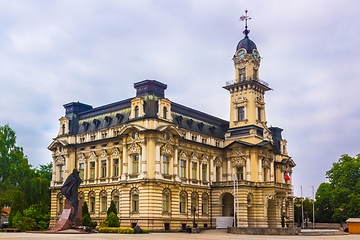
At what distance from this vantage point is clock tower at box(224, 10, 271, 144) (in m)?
66.4

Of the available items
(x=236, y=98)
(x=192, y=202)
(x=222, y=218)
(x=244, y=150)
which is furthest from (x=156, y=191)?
(x=236, y=98)

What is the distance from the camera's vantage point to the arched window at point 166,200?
54.8 m

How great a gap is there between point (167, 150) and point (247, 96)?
1771 centimetres

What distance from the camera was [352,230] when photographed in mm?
55531

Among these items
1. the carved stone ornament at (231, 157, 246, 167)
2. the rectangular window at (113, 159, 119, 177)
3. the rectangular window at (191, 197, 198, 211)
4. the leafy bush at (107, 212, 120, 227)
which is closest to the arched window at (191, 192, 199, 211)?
the rectangular window at (191, 197, 198, 211)

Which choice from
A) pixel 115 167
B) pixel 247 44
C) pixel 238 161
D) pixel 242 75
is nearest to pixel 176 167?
pixel 115 167

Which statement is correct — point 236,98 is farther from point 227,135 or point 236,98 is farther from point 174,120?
point 174,120

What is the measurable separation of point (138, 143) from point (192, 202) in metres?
11.2

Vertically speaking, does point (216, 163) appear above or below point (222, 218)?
above

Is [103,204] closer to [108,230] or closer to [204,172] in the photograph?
[108,230]

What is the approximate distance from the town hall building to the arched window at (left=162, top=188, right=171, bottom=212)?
0.38 ft

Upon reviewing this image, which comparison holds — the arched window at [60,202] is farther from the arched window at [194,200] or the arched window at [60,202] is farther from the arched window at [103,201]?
the arched window at [194,200]

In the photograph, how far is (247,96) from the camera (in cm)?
6738

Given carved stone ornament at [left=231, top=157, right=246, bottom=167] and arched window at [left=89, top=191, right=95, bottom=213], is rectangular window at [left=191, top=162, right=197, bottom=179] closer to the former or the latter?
carved stone ornament at [left=231, top=157, right=246, bottom=167]
